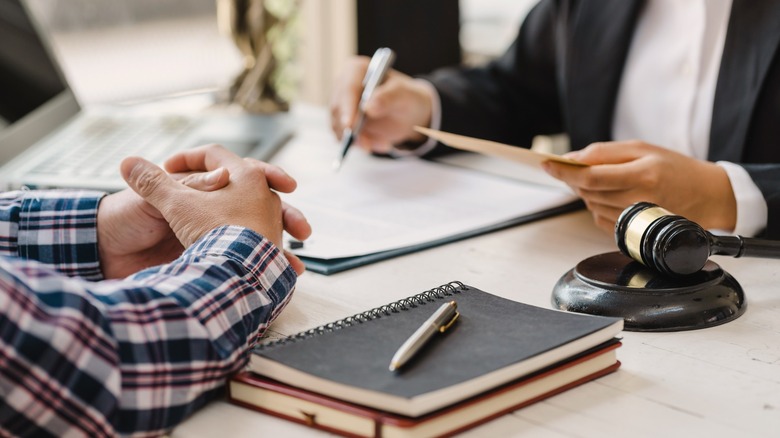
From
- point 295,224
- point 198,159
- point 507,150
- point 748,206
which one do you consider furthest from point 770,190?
point 198,159

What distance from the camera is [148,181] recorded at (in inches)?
33.6

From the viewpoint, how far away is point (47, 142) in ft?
4.62

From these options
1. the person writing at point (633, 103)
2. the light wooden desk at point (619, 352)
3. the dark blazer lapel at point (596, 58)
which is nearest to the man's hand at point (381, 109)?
the person writing at point (633, 103)

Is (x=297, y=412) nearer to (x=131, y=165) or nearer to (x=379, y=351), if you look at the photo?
(x=379, y=351)

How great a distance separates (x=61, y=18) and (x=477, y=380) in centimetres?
166

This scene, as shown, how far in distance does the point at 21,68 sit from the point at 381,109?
584mm

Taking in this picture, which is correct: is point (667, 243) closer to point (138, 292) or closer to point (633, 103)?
point (138, 292)

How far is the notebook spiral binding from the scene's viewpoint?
26.7 inches

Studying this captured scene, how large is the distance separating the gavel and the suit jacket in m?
0.26

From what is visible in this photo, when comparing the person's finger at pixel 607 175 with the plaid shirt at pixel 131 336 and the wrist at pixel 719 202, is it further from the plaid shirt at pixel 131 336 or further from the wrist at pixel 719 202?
the plaid shirt at pixel 131 336

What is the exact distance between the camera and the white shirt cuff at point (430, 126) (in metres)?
1.47

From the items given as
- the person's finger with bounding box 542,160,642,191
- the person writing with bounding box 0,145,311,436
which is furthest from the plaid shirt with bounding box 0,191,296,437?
the person's finger with bounding box 542,160,642,191

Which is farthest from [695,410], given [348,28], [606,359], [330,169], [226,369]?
[348,28]

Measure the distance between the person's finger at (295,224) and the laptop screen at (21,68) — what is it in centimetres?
59
